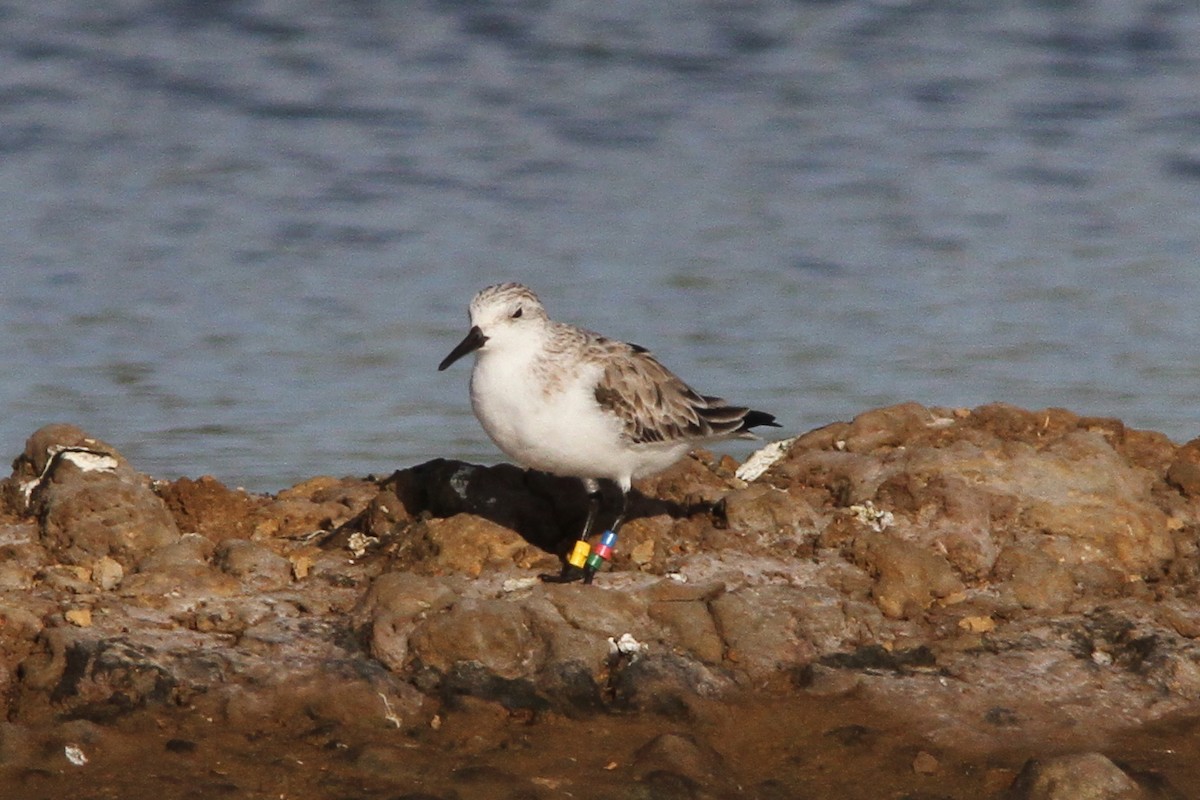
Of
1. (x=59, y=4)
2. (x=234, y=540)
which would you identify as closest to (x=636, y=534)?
(x=234, y=540)

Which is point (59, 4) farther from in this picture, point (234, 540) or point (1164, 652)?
point (1164, 652)

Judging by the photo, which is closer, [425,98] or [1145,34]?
[425,98]

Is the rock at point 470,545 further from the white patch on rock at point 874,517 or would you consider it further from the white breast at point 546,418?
the white patch on rock at point 874,517

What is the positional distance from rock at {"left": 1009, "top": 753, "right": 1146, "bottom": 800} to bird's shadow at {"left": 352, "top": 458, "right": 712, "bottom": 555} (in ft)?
6.92

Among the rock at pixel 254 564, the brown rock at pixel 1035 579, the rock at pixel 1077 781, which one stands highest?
the rock at pixel 254 564

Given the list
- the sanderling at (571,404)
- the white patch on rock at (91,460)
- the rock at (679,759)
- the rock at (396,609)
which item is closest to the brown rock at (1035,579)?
the sanderling at (571,404)

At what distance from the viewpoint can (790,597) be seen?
6.55 m

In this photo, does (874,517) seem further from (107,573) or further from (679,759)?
(107,573)

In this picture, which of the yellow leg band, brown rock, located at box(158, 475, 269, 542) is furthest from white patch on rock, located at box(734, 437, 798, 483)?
brown rock, located at box(158, 475, 269, 542)

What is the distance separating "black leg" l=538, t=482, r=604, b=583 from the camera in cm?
672

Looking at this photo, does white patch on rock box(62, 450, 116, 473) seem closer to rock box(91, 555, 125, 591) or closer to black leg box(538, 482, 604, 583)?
rock box(91, 555, 125, 591)

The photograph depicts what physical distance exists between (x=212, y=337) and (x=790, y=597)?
519 centimetres

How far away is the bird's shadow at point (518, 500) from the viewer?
7.16m

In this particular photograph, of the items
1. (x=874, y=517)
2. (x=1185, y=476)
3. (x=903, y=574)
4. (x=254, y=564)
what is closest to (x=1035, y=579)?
(x=903, y=574)
